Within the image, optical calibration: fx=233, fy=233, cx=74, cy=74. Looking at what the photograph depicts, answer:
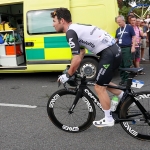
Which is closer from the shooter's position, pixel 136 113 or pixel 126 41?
pixel 136 113

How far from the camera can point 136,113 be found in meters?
2.96

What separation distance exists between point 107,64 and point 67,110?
3.30ft

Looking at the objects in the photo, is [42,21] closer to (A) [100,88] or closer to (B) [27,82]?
(B) [27,82]

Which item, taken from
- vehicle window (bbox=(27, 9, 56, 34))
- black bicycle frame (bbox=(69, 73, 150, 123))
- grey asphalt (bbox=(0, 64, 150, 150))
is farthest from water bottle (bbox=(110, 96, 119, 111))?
vehicle window (bbox=(27, 9, 56, 34))

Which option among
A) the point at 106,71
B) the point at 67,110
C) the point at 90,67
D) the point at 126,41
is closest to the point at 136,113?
the point at 106,71

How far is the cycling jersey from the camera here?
2.76m

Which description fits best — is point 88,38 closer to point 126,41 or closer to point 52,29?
point 126,41

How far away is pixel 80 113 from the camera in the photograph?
342cm

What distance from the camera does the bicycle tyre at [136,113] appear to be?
2.85m

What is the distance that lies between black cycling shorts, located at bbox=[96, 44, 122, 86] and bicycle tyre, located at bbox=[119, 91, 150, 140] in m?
0.38

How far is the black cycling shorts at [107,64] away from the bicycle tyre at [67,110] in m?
0.39

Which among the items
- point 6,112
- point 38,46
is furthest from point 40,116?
point 38,46

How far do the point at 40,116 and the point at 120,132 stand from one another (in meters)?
1.42

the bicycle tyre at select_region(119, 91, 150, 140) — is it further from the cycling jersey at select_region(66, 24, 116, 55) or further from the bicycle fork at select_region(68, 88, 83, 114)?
the cycling jersey at select_region(66, 24, 116, 55)
